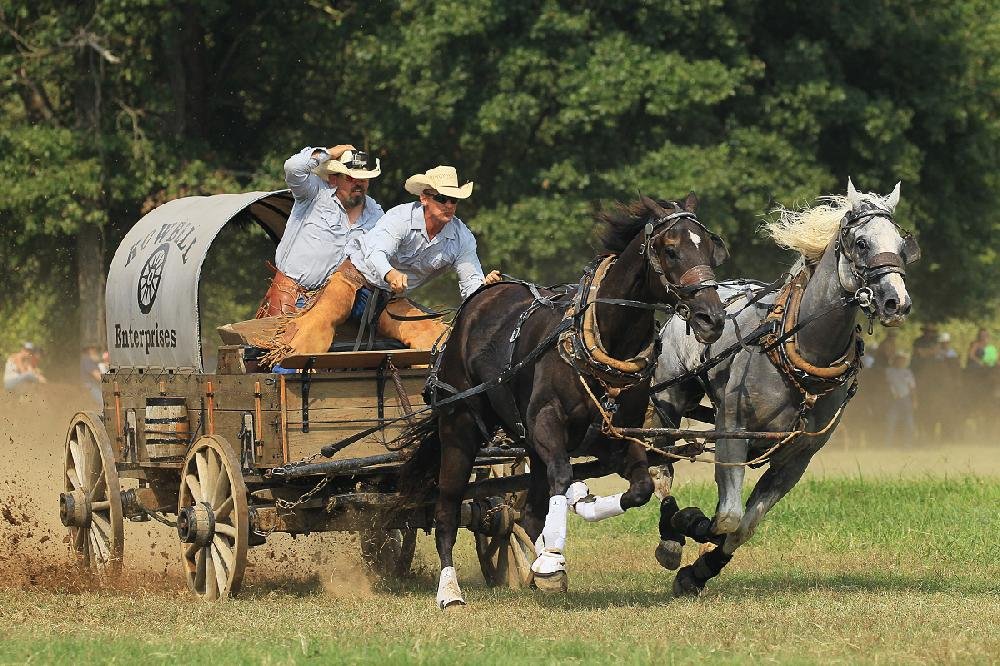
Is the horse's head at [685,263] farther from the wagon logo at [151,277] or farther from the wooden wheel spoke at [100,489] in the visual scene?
the wooden wheel spoke at [100,489]

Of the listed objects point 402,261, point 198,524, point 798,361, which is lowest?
point 198,524

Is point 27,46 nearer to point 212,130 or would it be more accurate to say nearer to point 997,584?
point 212,130

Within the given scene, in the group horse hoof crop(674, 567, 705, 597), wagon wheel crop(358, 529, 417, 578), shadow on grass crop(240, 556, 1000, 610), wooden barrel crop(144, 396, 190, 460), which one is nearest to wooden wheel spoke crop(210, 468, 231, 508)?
shadow on grass crop(240, 556, 1000, 610)

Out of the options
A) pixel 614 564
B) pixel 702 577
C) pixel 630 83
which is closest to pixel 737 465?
pixel 702 577

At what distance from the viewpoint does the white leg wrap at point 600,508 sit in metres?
8.23

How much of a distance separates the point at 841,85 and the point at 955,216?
325 centimetres

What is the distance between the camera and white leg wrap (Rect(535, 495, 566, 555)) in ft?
26.9

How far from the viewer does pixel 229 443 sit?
9.77 meters

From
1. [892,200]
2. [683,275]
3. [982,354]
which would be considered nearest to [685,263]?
[683,275]

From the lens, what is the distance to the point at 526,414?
8.87 metres

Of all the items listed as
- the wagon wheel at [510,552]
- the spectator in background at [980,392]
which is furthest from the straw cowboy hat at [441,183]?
the spectator in background at [980,392]

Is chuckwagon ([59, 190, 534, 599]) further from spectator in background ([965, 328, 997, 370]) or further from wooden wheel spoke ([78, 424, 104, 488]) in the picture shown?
spectator in background ([965, 328, 997, 370])

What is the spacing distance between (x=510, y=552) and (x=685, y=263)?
329 centimetres

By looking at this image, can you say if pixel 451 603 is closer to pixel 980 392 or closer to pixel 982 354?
pixel 980 392
